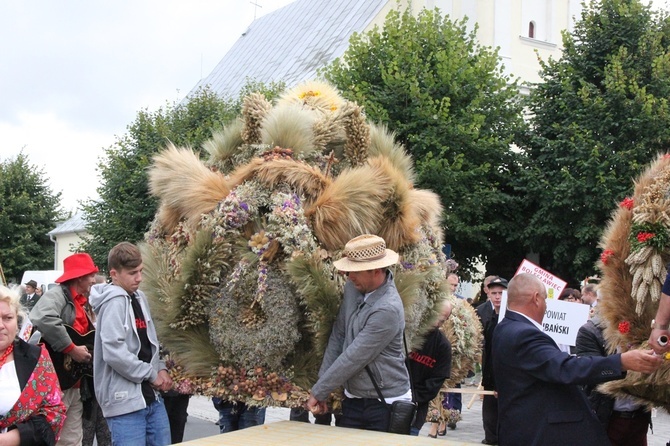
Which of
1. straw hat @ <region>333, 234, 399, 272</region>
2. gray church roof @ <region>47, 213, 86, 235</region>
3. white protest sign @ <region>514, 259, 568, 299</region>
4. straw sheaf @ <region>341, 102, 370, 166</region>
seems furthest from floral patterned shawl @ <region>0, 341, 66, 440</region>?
gray church roof @ <region>47, 213, 86, 235</region>

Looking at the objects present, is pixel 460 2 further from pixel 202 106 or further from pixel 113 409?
pixel 113 409

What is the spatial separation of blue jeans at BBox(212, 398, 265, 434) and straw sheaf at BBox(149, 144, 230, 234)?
1506 millimetres

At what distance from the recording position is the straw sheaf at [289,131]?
18.2 feet

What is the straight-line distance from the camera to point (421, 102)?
20.2 metres

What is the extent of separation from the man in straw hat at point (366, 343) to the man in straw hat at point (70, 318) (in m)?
2.20

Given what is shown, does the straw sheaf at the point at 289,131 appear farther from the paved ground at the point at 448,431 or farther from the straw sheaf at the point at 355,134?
the paved ground at the point at 448,431

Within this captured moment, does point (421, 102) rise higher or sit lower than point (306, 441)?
higher

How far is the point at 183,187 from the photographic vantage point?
5.57m

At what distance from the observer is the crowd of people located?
4.14 metres

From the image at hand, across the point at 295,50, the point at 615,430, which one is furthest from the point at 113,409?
the point at 295,50

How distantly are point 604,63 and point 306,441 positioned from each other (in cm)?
1857

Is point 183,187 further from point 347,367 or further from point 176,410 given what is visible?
point 176,410

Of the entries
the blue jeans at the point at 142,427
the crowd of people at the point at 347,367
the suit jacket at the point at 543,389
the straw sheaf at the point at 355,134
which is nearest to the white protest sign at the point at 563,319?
the crowd of people at the point at 347,367

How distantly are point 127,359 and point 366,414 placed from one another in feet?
4.93
